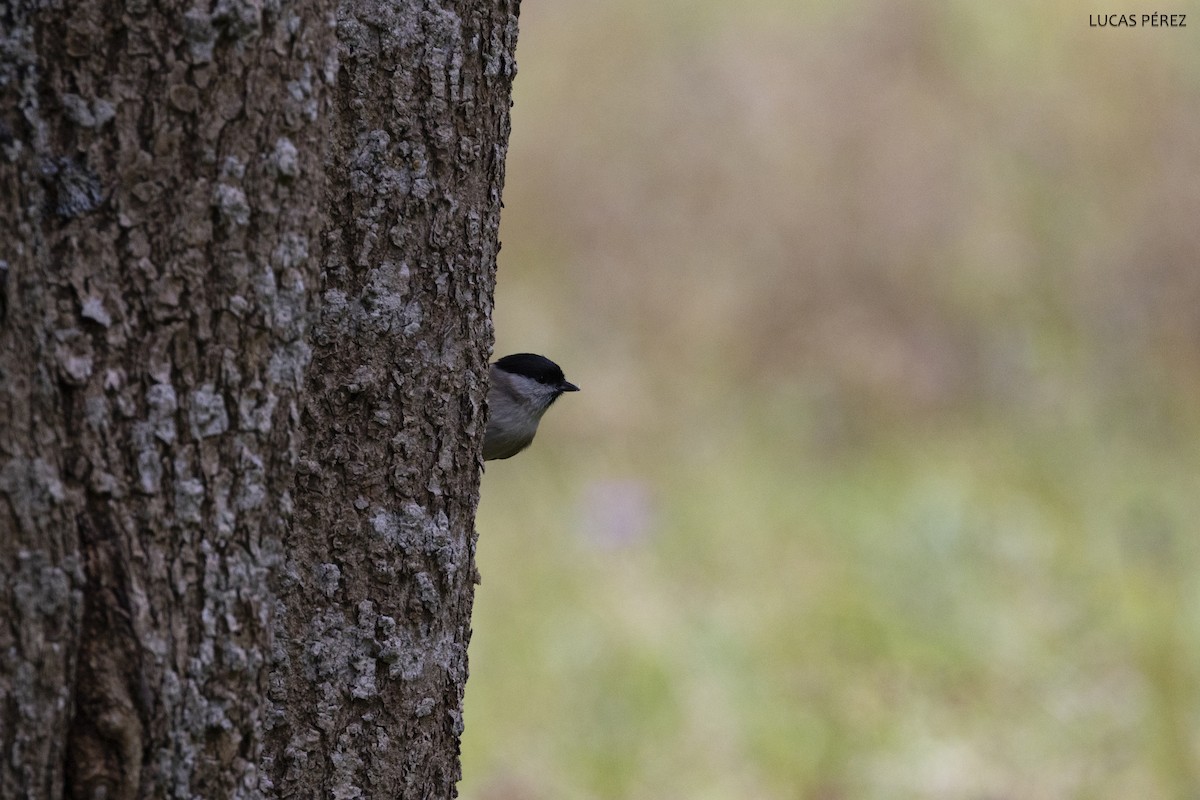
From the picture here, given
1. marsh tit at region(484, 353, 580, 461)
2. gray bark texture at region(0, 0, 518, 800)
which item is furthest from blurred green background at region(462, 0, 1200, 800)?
gray bark texture at region(0, 0, 518, 800)

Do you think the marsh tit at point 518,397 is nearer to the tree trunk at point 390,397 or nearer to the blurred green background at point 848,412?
the blurred green background at point 848,412

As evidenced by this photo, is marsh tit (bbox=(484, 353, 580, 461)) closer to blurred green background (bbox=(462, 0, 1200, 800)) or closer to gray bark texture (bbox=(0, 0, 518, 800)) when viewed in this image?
blurred green background (bbox=(462, 0, 1200, 800))

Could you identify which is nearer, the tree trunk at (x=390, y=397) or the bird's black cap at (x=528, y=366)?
the tree trunk at (x=390, y=397)

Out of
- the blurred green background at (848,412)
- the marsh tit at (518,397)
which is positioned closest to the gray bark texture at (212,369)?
the marsh tit at (518,397)

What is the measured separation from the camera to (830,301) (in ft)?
27.6

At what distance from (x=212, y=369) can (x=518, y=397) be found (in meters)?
2.93

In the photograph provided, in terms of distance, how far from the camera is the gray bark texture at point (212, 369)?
5.13 ft

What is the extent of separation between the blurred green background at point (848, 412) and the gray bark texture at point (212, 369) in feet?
9.44

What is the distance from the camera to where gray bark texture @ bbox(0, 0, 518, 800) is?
5.13ft

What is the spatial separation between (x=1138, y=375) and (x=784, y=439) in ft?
6.65

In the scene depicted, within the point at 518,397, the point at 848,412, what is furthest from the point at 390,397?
the point at 848,412

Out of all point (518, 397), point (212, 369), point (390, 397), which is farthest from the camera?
point (518, 397)

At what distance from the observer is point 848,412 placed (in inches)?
313

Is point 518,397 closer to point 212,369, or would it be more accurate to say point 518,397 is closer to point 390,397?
point 390,397
